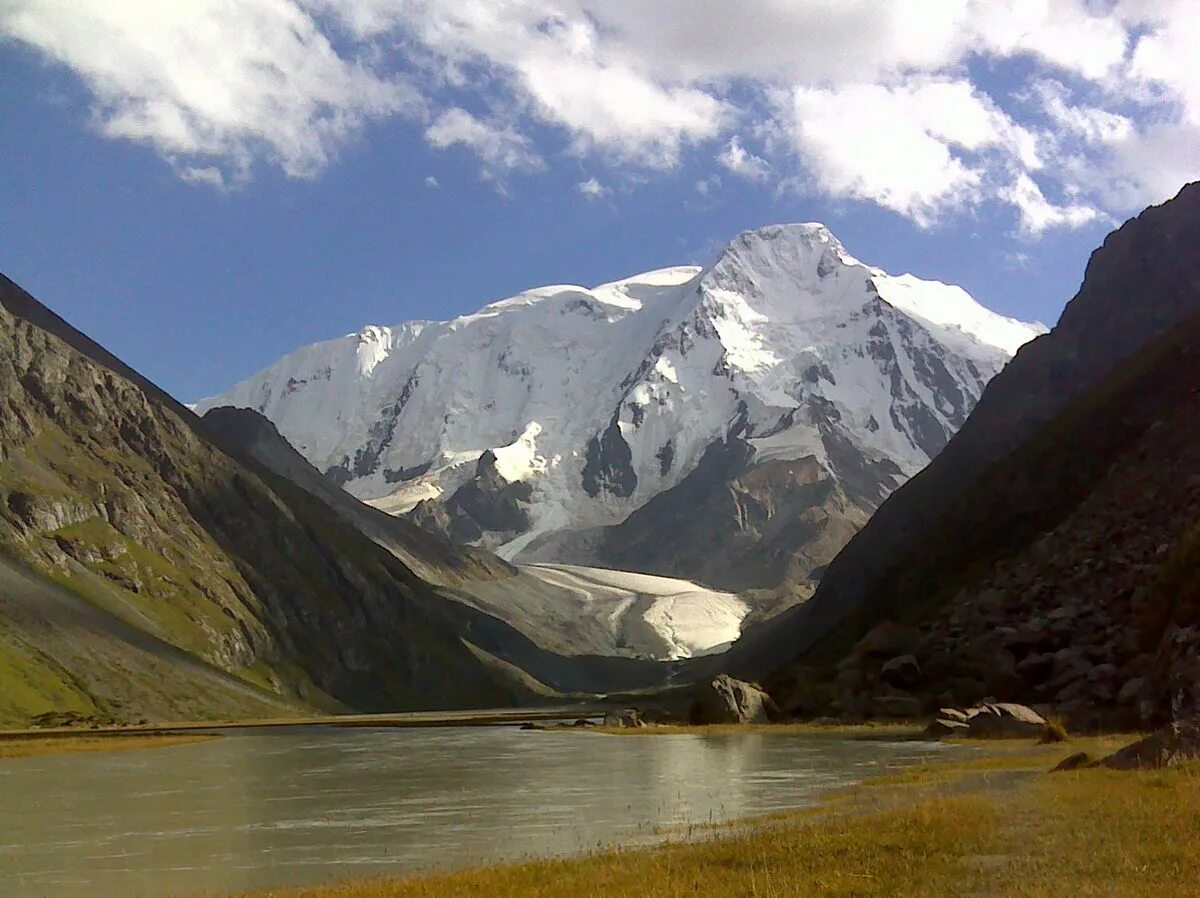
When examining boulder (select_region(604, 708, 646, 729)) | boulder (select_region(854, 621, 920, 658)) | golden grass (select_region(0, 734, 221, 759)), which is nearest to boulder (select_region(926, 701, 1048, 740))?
boulder (select_region(854, 621, 920, 658))

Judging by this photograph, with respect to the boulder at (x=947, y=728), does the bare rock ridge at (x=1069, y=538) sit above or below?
above

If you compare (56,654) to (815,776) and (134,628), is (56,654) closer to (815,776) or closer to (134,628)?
(134,628)

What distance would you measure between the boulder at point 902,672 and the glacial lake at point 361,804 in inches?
449

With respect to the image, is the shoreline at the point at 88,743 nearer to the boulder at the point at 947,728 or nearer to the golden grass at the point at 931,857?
the boulder at the point at 947,728

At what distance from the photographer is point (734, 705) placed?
343 ft

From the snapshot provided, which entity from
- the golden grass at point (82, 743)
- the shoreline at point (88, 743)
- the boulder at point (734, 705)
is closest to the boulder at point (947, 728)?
the boulder at point (734, 705)

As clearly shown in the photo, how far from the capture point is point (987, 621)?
89.5 m

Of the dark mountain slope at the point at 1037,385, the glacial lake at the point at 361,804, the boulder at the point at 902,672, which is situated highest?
the dark mountain slope at the point at 1037,385

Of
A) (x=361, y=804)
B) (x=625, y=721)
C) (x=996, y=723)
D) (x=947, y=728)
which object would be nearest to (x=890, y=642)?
(x=947, y=728)

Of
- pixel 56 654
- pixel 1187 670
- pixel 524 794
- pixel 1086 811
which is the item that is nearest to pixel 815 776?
pixel 524 794

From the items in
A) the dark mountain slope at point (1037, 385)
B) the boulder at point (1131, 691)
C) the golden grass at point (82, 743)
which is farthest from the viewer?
the dark mountain slope at point (1037, 385)

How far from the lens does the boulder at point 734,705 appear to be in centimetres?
10350

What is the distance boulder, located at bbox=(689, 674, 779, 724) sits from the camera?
4075 inches

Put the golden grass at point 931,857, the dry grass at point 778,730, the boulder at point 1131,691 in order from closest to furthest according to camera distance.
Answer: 1. the golden grass at point 931,857
2. the boulder at point 1131,691
3. the dry grass at point 778,730
